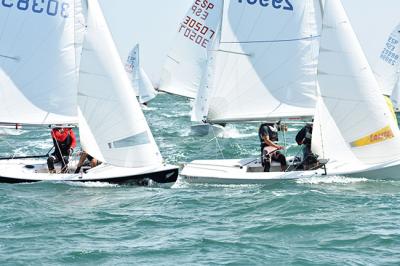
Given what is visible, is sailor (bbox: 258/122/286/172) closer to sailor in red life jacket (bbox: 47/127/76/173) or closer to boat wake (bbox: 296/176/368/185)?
boat wake (bbox: 296/176/368/185)

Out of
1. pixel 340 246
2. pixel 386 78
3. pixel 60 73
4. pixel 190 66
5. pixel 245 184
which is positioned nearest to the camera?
pixel 340 246

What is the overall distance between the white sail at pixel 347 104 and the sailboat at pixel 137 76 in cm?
3408

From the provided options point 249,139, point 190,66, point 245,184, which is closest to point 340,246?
point 245,184

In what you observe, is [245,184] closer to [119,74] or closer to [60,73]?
Answer: [119,74]

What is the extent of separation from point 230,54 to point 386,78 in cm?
2290

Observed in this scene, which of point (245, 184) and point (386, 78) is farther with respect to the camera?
point (386, 78)

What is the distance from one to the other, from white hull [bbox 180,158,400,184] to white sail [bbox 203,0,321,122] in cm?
112

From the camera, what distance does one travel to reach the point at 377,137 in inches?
592

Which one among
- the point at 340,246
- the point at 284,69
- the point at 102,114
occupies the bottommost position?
the point at 340,246

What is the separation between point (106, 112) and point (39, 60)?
6.93ft

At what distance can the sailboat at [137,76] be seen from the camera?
49094 millimetres

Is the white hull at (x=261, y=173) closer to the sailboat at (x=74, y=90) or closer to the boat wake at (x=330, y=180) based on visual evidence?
the boat wake at (x=330, y=180)

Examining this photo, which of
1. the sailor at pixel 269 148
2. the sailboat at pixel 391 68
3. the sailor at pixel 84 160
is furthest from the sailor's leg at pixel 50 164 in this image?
the sailboat at pixel 391 68

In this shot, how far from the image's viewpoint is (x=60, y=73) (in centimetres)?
1631
